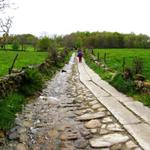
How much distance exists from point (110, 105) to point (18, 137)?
3535 millimetres

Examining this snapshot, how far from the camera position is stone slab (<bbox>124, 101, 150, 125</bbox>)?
788 cm

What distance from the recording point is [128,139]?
20.8 ft

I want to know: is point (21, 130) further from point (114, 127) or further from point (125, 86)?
point (125, 86)

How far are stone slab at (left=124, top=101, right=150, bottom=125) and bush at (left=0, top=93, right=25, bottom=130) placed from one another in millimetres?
3213

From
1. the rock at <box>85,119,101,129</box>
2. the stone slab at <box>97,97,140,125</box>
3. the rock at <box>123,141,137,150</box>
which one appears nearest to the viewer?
the rock at <box>123,141,137,150</box>

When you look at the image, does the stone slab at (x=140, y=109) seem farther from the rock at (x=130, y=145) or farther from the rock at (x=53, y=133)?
the rock at (x=53, y=133)

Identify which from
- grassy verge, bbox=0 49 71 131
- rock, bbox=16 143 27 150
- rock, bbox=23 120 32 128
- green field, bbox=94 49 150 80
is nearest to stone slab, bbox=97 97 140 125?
rock, bbox=23 120 32 128

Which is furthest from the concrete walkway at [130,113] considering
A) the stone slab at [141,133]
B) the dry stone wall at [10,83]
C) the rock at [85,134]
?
the dry stone wall at [10,83]

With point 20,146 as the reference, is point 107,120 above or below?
above

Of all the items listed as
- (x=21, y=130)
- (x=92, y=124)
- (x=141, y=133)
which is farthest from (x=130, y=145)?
(x=21, y=130)

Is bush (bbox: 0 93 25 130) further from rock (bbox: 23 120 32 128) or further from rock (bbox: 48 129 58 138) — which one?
rock (bbox: 48 129 58 138)

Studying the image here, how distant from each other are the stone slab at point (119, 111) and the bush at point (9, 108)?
2.62m

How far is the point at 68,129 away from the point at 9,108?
203 cm

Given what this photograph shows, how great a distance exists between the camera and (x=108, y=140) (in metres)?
6.42
